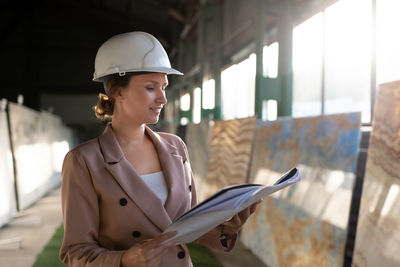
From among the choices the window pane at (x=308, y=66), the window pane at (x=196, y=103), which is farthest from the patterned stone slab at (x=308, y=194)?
the window pane at (x=196, y=103)

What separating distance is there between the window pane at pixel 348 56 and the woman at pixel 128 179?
3469 mm

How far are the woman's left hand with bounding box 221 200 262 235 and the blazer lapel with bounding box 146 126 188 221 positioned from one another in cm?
23

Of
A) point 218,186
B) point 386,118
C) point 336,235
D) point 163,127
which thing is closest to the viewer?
point 386,118

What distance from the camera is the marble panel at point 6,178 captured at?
6.53 metres

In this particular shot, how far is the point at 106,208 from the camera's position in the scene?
1581 millimetres

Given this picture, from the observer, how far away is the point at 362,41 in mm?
4621

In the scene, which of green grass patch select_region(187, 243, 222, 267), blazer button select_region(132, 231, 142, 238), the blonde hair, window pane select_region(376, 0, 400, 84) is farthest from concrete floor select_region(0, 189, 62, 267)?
window pane select_region(376, 0, 400, 84)

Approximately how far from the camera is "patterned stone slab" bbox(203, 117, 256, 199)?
5.86m

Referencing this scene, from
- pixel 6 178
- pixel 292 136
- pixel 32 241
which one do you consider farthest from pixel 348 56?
pixel 6 178

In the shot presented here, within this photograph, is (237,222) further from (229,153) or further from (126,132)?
(229,153)

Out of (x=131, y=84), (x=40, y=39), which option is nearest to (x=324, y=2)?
(x=131, y=84)

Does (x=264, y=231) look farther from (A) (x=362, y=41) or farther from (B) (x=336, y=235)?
(A) (x=362, y=41)

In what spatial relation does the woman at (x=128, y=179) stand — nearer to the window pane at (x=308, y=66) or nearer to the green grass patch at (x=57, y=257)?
the green grass patch at (x=57, y=257)

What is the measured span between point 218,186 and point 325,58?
106 inches
